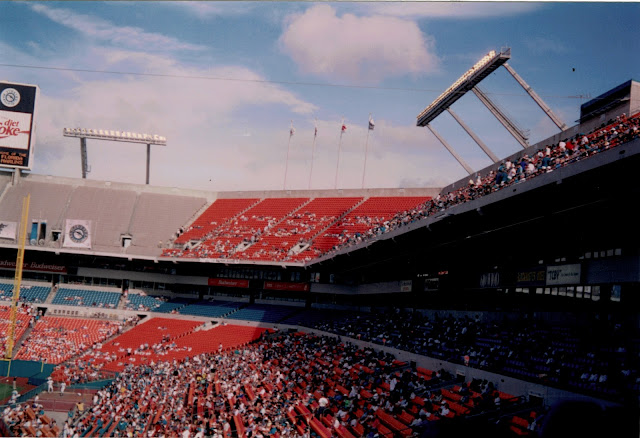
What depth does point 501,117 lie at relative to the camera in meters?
27.8

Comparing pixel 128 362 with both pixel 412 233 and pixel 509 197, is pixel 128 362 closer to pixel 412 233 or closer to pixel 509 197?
pixel 412 233

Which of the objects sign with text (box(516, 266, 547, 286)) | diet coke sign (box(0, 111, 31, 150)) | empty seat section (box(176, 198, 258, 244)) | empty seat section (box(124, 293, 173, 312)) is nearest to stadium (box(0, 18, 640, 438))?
sign with text (box(516, 266, 547, 286))

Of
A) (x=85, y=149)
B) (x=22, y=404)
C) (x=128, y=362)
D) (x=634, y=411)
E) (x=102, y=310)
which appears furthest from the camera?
(x=85, y=149)

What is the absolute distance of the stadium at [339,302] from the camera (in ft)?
40.1

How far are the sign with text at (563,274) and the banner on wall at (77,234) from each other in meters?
34.0

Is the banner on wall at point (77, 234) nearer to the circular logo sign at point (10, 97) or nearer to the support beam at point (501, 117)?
the circular logo sign at point (10, 97)

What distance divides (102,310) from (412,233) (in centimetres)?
2799

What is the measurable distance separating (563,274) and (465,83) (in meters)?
15.6

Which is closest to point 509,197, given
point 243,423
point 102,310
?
point 243,423

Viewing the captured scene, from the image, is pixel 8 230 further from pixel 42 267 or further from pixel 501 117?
pixel 501 117

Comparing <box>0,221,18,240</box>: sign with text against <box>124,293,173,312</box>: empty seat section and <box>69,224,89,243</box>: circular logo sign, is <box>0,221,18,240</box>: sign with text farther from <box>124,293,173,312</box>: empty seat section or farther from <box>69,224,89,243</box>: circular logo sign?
<box>124,293,173,312</box>: empty seat section

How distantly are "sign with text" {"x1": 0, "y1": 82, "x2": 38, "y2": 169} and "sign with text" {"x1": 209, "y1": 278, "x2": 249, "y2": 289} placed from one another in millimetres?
16925

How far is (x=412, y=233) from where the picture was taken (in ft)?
65.1

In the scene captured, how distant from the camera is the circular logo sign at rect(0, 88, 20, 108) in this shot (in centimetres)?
4084
